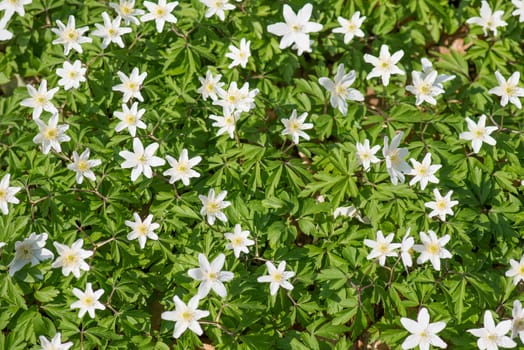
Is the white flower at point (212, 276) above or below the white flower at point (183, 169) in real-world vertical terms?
below

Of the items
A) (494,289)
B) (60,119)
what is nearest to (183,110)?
(60,119)

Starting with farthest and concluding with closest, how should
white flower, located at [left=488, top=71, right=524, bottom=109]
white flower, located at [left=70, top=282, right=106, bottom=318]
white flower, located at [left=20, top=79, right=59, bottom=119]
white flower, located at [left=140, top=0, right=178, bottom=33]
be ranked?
1. white flower, located at [left=140, top=0, right=178, bottom=33]
2. white flower, located at [left=488, top=71, right=524, bottom=109]
3. white flower, located at [left=20, top=79, right=59, bottom=119]
4. white flower, located at [left=70, top=282, right=106, bottom=318]

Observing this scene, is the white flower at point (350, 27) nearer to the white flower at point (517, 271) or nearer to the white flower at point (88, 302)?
the white flower at point (517, 271)

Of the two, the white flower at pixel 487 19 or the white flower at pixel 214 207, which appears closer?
the white flower at pixel 214 207

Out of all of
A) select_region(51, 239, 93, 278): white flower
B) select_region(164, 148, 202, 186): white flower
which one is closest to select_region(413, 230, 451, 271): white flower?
select_region(164, 148, 202, 186): white flower

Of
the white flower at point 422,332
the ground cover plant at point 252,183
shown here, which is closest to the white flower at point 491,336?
the ground cover plant at point 252,183

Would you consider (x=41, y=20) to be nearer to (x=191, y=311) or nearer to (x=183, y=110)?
(x=183, y=110)

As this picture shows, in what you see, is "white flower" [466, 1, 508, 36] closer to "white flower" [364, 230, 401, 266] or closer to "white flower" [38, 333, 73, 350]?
"white flower" [364, 230, 401, 266]
